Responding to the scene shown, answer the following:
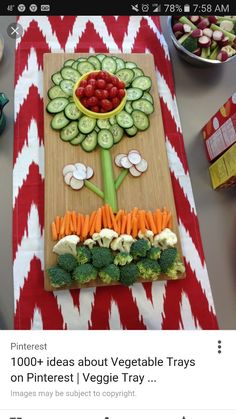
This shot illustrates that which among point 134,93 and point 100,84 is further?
point 134,93

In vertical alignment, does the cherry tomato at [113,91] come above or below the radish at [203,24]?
below

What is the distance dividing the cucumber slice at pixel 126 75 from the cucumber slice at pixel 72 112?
247 millimetres

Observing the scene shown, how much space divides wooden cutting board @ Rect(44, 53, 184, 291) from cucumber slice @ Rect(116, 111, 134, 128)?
0.06 metres

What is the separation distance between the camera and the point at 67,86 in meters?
1.57

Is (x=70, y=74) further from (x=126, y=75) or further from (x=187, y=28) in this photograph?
(x=187, y=28)

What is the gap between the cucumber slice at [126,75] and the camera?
1.61 meters

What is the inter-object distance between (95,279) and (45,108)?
72 cm

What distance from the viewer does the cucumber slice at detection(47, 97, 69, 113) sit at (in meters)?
1.54

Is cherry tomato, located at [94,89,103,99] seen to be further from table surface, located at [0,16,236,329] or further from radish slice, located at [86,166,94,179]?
table surface, located at [0,16,236,329]

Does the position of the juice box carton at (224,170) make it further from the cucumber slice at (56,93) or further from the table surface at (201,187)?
the cucumber slice at (56,93)

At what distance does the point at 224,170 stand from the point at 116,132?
0.44 meters
